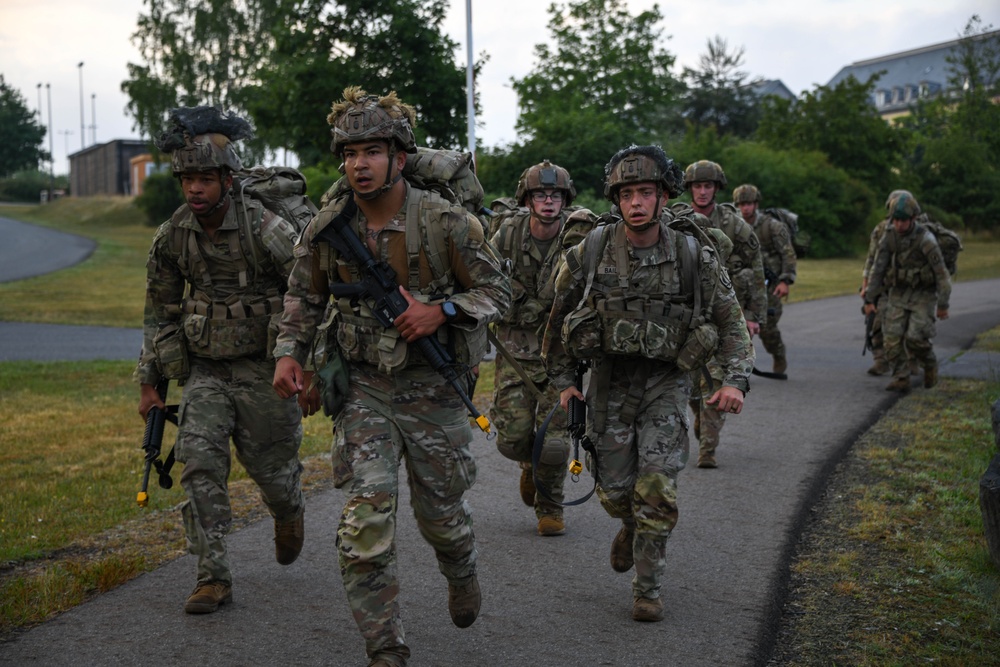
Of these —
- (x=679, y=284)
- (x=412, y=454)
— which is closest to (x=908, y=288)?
(x=679, y=284)

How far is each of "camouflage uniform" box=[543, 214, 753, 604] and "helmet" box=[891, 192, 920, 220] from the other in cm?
763

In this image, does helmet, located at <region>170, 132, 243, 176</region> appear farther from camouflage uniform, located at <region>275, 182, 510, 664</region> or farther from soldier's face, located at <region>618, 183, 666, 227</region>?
soldier's face, located at <region>618, 183, 666, 227</region>

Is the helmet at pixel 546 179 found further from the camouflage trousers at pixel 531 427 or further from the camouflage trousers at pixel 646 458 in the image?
the camouflage trousers at pixel 646 458

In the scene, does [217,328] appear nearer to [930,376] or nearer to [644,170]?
[644,170]

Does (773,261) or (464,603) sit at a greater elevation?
(773,261)

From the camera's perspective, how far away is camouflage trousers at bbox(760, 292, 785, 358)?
13773 millimetres

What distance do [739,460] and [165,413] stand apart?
4.83 metres

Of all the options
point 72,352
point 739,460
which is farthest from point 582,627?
point 72,352

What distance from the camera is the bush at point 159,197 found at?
2218 inches

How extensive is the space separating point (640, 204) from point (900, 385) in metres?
8.30

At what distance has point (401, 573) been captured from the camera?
247 inches

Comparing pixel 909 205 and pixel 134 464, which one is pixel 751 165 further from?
pixel 134 464

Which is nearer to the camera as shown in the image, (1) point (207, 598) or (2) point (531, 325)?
(1) point (207, 598)

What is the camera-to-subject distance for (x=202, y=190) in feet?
19.1
